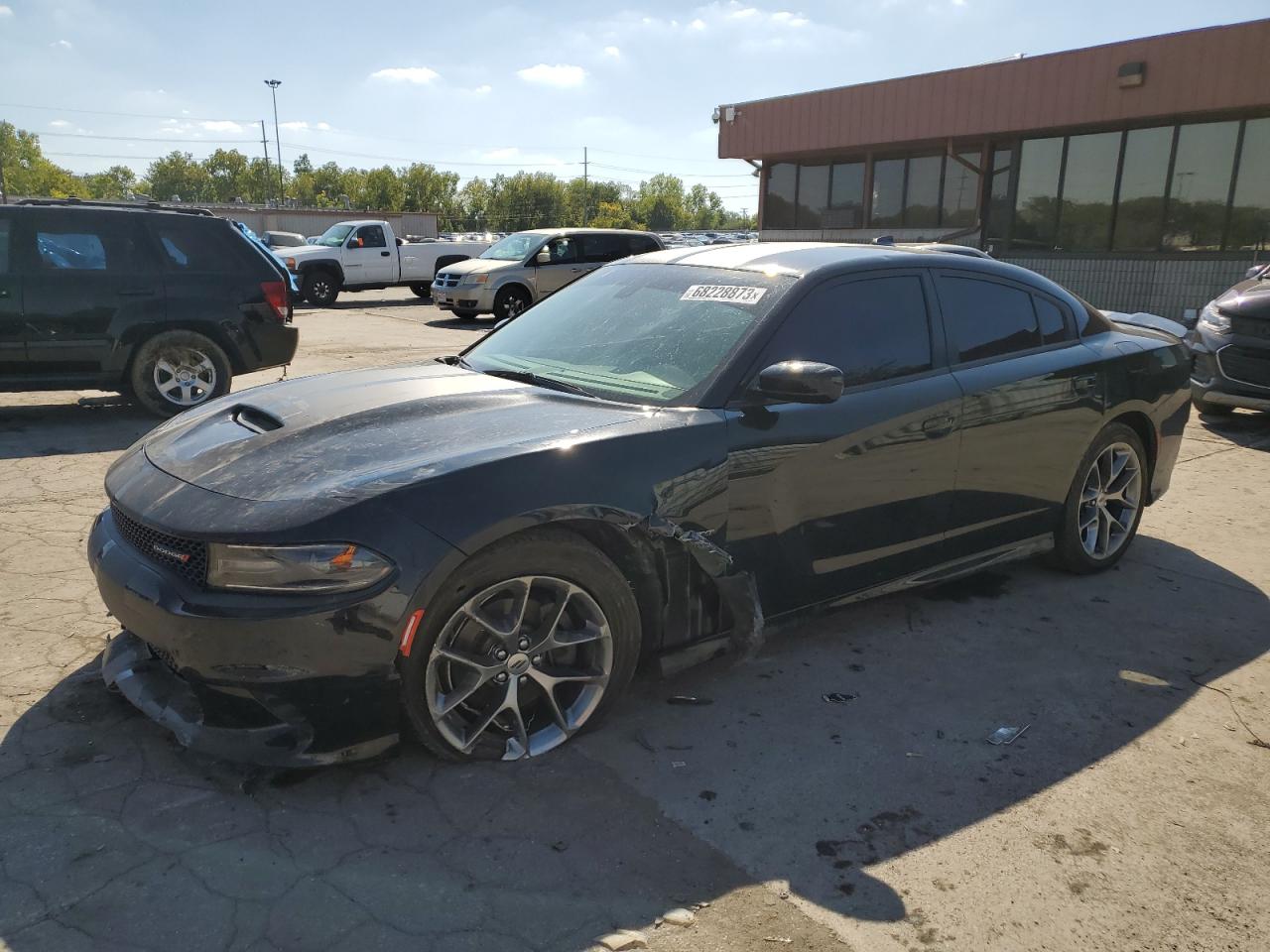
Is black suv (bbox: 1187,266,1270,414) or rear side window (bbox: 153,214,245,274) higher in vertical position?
rear side window (bbox: 153,214,245,274)

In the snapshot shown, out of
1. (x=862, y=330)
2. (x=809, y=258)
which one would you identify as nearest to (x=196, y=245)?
(x=809, y=258)

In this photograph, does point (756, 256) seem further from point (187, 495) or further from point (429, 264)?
point (429, 264)

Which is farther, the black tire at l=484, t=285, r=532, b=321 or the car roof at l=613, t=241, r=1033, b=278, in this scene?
the black tire at l=484, t=285, r=532, b=321

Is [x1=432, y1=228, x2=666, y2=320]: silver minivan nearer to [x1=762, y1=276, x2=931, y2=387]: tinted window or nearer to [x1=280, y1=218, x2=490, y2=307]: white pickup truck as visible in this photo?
[x1=280, y1=218, x2=490, y2=307]: white pickup truck

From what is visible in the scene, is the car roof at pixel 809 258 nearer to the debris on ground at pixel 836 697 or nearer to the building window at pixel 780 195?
the debris on ground at pixel 836 697

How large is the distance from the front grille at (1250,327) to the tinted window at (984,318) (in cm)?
516

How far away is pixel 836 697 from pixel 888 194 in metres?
20.3

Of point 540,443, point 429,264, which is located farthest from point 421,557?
point 429,264

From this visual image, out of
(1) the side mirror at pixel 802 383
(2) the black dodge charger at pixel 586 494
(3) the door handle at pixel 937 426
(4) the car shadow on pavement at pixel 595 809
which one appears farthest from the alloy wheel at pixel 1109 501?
(1) the side mirror at pixel 802 383

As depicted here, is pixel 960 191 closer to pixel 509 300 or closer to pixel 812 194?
pixel 812 194

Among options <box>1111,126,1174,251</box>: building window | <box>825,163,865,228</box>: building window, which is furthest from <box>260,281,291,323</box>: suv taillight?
<box>825,163,865,228</box>: building window

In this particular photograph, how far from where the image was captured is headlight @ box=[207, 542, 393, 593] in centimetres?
253

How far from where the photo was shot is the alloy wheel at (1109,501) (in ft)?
15.3

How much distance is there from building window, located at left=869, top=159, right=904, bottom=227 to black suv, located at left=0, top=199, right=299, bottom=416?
1660 cm
